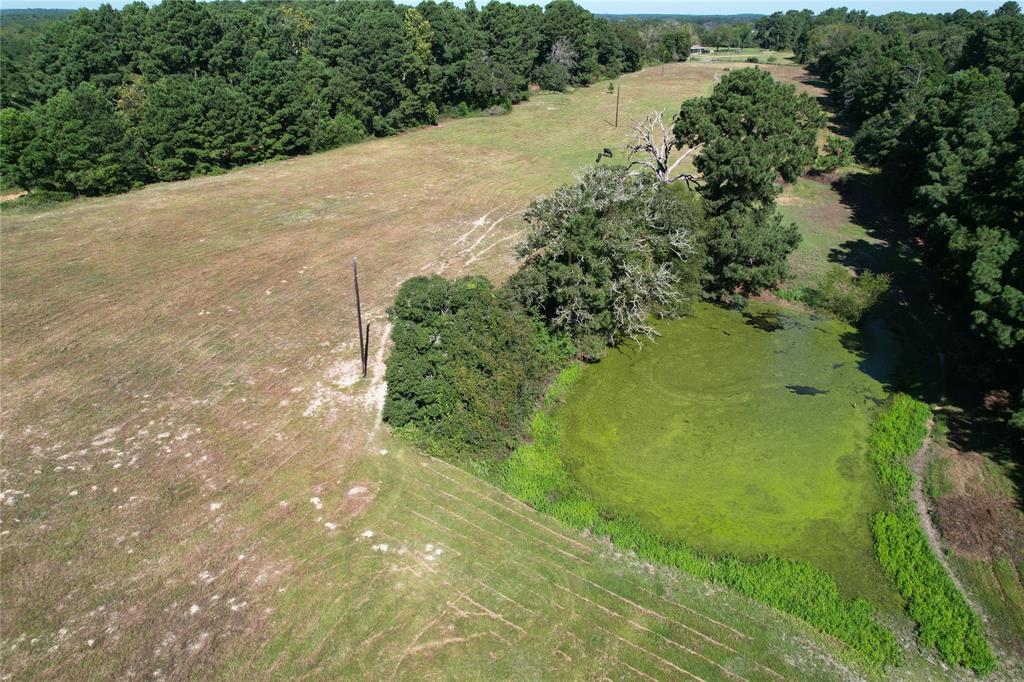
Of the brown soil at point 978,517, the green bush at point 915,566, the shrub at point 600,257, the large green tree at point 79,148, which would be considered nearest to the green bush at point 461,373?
the shrub at point 600,257

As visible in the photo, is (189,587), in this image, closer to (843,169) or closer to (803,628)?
(803,628)

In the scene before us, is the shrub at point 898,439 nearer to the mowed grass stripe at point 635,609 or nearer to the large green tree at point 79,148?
the mowed grass stripe at point 635,609

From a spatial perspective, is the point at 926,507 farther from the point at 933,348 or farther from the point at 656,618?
the point at 933,348

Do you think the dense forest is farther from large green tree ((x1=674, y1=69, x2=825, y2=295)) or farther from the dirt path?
the dirt path

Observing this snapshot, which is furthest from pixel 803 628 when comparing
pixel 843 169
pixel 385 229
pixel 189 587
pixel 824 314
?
pixel 843 169

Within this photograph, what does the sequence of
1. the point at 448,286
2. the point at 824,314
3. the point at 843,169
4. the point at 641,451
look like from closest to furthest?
the point at 641,451 → the point at 448,286 → the point at 824,314 → the point at 843,169

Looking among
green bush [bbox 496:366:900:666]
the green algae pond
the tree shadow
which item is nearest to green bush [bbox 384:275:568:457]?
green bush [bbox 496:366:900:666]
